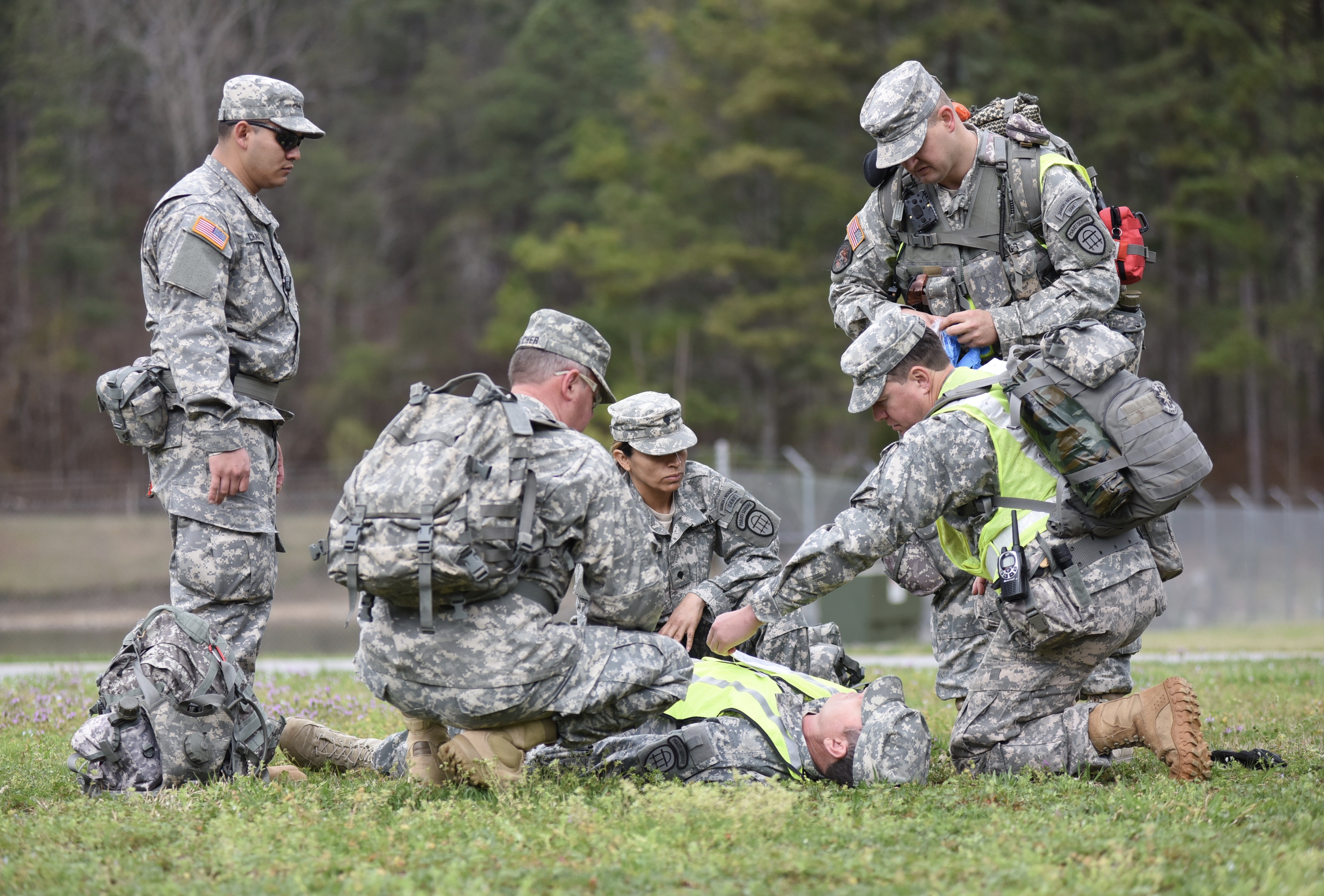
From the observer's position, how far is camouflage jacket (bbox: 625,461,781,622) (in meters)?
5.74

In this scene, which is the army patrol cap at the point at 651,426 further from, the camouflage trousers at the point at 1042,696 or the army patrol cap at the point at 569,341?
the camouflage trousers at the point at 1042,696

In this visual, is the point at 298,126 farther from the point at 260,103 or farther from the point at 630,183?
the point at 630,183

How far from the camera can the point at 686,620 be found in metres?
5.30

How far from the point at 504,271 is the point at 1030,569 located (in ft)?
129

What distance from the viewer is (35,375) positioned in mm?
36719

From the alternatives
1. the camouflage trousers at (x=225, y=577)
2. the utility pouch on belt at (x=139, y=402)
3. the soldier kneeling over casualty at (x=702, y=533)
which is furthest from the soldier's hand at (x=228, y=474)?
the soldier kneeling over casualty at (x=702, y=533)

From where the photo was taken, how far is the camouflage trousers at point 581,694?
4.23 metres

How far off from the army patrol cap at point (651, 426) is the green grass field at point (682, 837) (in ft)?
5.41

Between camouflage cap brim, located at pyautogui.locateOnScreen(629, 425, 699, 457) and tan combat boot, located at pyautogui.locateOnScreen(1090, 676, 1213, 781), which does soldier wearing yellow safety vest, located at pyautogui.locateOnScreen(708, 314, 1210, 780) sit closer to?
tan combat boot, located at pyautogui.locateOnScreen(1090, 676, 1213, 781)

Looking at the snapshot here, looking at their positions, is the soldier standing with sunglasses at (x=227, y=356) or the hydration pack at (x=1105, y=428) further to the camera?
the soldier standing with sunglasses at (x=227, y=356)

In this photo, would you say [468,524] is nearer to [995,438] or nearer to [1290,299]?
[995,438]

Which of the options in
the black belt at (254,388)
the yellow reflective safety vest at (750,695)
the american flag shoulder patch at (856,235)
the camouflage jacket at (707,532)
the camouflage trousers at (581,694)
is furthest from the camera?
the american flag shoulder patch at (856,235)

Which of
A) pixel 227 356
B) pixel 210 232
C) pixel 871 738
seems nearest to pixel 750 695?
pixel 871 738

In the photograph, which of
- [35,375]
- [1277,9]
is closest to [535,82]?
[35,375]
